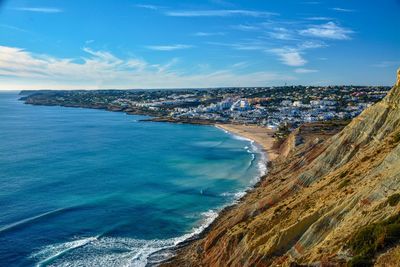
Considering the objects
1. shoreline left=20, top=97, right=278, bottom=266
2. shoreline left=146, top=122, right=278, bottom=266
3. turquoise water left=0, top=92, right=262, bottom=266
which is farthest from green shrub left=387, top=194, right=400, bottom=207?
turquoise water left=0, top=92, right=262, bottom=266

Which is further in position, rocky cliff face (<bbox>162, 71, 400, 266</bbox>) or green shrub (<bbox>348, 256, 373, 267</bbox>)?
rocky cliff face (<bbox>162, 71, 400, 266</bbox>)

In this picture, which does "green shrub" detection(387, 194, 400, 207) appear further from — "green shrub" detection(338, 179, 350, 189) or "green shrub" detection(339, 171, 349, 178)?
"green shrub" detection(339, 171, 349, 178)

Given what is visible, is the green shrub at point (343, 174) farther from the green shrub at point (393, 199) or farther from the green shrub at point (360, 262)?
the green shrub at point (360, 262)

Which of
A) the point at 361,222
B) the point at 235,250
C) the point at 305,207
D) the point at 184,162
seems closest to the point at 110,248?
the point at 235,250

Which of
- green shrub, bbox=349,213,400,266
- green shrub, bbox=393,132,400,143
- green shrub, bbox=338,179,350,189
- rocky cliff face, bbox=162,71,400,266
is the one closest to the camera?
green shrub, bbox=349,213,400,266

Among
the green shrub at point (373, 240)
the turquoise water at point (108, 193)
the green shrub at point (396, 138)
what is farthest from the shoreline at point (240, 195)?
the green shrub at point (373, 240)

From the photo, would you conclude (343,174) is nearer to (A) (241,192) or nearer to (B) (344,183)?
(B) (344,183)

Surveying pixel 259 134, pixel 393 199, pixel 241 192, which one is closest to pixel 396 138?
pixel 393 199
